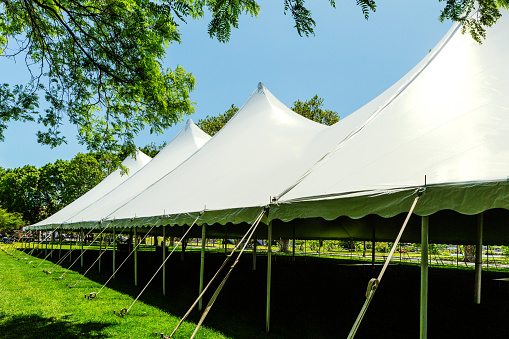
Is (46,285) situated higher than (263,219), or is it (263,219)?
(263,219)

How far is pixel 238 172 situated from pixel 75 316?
3855mm

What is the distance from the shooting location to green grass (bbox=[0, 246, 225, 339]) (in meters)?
5.20

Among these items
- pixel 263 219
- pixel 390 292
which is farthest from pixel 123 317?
pixel 390 292

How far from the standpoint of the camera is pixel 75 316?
625cm

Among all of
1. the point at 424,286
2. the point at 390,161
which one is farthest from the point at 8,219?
the point at 424,286

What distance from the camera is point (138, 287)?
9398 mm

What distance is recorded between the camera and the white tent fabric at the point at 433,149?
3.21 m

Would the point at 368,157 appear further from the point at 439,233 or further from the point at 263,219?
the point at 439,233

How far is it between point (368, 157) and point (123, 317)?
460 cm

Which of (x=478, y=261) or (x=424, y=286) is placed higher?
(x=424, y=286)

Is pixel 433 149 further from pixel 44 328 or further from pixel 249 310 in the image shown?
pixel 44 328

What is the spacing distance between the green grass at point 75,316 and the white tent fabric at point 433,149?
2615 millimetres

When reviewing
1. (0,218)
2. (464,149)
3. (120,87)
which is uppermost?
(120,87)

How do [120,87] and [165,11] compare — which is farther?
[120,87]
